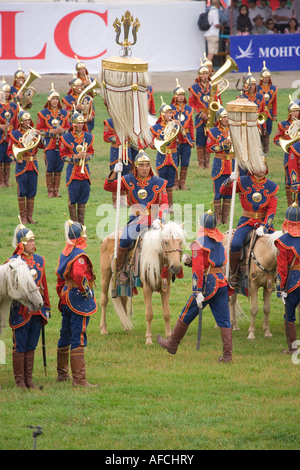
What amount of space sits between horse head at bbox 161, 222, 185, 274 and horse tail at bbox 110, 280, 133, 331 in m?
1.60

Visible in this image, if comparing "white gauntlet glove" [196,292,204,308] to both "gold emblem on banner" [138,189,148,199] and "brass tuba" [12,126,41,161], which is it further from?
"brass tuba" [12,126,41,161]

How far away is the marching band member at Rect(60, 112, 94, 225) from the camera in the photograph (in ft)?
65.5

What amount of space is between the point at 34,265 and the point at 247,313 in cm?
536

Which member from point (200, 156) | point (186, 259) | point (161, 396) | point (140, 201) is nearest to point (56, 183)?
point (200, 156)

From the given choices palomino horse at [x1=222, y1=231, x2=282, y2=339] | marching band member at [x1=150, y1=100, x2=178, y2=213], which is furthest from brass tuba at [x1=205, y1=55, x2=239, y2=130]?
palomino horse at [x1=222, y1=231, x2=282, y2=339]

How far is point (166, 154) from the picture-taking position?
69.7 ft

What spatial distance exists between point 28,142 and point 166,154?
2.94 m

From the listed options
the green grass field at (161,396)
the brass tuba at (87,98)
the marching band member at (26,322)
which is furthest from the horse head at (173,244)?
the brass tuba at (87,98)

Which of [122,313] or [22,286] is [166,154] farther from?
[22,286]

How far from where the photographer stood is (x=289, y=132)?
66.2 feet

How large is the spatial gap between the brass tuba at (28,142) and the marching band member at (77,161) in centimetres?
58

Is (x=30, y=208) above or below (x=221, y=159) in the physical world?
below
